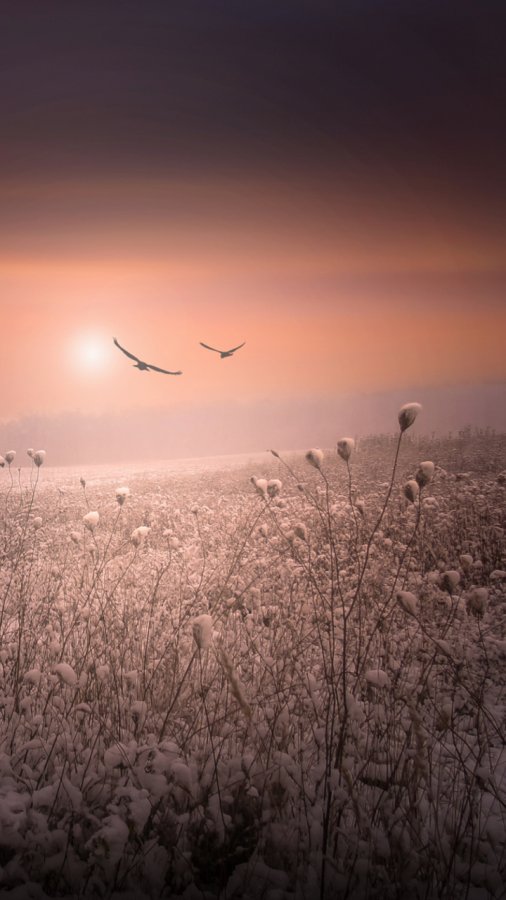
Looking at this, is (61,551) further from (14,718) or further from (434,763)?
(434,763)

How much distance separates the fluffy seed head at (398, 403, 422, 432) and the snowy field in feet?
0.30

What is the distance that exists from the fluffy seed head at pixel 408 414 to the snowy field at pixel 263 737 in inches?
3.6

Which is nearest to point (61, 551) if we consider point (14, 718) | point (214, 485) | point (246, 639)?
point (246, 639)

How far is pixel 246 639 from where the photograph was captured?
468 centimetres

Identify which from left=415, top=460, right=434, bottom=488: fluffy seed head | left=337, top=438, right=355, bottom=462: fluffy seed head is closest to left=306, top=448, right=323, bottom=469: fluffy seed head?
left=337, top=438, right=355, bottom=462: fluffy seed head

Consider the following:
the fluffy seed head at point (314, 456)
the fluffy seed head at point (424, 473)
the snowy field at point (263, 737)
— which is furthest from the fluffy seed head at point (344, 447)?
the fluffy seed head at point (424, 473)

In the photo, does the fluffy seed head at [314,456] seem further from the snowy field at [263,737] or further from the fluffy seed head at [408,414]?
the fluffy seed head at [408,414]

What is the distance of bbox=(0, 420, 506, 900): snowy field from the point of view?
81.4 inches

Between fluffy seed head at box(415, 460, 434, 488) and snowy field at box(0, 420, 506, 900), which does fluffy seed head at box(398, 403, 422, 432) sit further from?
fluffy seed head at box(415, 460, 434, 488)

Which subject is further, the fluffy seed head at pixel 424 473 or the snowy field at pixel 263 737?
the fluffy seed head at pixel 424 473

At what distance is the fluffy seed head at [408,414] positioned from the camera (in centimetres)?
255

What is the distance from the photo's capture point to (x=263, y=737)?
2.88 meters

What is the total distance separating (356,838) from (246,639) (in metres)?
2.48

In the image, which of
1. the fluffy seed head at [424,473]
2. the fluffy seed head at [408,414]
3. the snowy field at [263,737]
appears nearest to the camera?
the snowy field at [263,737]
